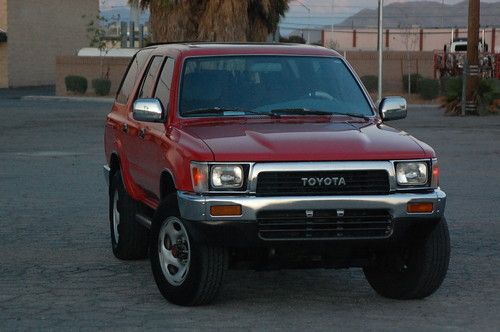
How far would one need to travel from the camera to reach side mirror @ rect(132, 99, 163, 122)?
32.1 ft

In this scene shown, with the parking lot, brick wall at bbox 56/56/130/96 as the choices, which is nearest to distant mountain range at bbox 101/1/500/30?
brick wall at bbox 56/56/130/96

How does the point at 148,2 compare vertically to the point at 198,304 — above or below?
above

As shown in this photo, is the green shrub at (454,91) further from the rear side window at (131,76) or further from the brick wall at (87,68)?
the rear side window at (131,76)

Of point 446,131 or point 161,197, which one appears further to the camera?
point 446,131

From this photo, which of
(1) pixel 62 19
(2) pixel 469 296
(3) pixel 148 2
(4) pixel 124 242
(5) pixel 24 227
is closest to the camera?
(2) pixel 469 296

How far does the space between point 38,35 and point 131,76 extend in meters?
61.6

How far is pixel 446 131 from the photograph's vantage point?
30906 mm

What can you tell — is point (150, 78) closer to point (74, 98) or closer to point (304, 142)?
point (304, 142)

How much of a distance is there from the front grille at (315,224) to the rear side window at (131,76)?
3294 millimetres

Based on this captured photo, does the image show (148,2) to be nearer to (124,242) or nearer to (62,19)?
(124,242)

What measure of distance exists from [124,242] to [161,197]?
167cm

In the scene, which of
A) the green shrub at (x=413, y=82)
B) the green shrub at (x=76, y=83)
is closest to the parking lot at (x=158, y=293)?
the green shrub at (x=413, y=82)

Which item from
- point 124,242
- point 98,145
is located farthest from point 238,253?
point 98,145

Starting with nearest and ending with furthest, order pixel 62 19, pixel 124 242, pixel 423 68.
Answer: pixel 124 242 < pixel 423 68 < pixel 62 19
